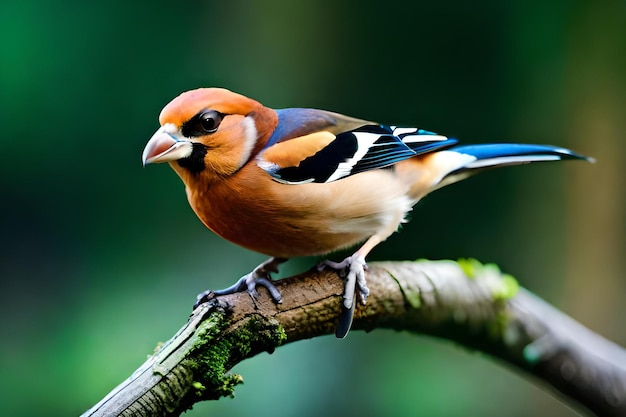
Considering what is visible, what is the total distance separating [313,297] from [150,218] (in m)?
1.32

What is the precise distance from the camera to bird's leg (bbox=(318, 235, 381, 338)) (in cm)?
143

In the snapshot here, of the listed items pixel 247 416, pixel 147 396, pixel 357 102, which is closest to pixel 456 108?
Answer: pixel 357 102

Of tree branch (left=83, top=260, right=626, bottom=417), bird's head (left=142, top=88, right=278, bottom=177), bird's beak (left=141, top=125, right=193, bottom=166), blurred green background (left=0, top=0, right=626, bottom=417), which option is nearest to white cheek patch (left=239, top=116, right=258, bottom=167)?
bird's head (left=142, top=88, right=278, bottom=177)

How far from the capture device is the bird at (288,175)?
129 cm

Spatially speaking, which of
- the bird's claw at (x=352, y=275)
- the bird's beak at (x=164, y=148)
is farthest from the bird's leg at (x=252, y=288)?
the bird's beak at (x=164, y=148)

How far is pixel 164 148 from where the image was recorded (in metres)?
1.19

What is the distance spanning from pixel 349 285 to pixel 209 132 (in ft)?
1.44

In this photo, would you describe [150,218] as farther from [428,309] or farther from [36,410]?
[428,309]

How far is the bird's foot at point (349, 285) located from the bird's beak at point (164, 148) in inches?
16.6

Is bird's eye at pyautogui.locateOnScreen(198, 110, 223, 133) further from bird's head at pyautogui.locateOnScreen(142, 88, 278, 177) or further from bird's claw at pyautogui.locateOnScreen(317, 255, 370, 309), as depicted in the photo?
bird's claw at pyautogui.locateOnScreen(317, 255, 370, 309)

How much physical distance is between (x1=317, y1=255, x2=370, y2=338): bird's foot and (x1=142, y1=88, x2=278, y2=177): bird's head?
1.04 ft

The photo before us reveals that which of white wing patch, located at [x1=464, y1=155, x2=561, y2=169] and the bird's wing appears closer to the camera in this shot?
the bird's wing

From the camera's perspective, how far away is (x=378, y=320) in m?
1.58

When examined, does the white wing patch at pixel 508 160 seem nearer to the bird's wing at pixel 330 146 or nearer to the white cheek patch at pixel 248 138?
the bird's wing at pixel 330 146
